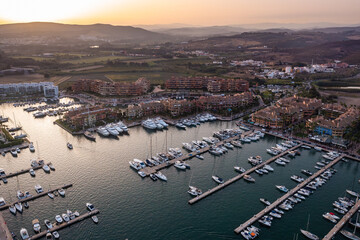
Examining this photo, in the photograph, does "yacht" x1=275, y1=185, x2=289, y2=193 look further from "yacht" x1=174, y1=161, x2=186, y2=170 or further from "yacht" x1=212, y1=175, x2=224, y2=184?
"yacht" x1=174, y1=161, x2=186, y2=170

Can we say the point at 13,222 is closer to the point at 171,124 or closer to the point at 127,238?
the point at 127,238

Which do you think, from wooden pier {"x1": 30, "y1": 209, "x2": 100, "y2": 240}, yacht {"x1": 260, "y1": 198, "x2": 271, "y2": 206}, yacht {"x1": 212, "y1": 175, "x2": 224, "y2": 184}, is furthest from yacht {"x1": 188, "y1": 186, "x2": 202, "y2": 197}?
wooden pier {"x1": 30, "y1": 209, "x2": 100, "y2": 240}

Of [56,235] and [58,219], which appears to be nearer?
[56,235]

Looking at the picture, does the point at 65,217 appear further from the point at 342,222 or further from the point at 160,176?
the point at 342,222

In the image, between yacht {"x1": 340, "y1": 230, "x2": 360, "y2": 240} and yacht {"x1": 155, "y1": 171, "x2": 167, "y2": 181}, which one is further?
yacht {"x1": 155, "y1": 171, "x2": 167, "y2": 181}

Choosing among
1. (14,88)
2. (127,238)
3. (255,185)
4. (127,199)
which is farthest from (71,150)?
(14,88)

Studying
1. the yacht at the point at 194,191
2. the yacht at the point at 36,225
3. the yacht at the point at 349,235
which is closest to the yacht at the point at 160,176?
the yacht at the point at 194,191

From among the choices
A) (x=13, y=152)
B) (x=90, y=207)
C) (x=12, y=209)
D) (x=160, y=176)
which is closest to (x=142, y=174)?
(x=160, y=176)
